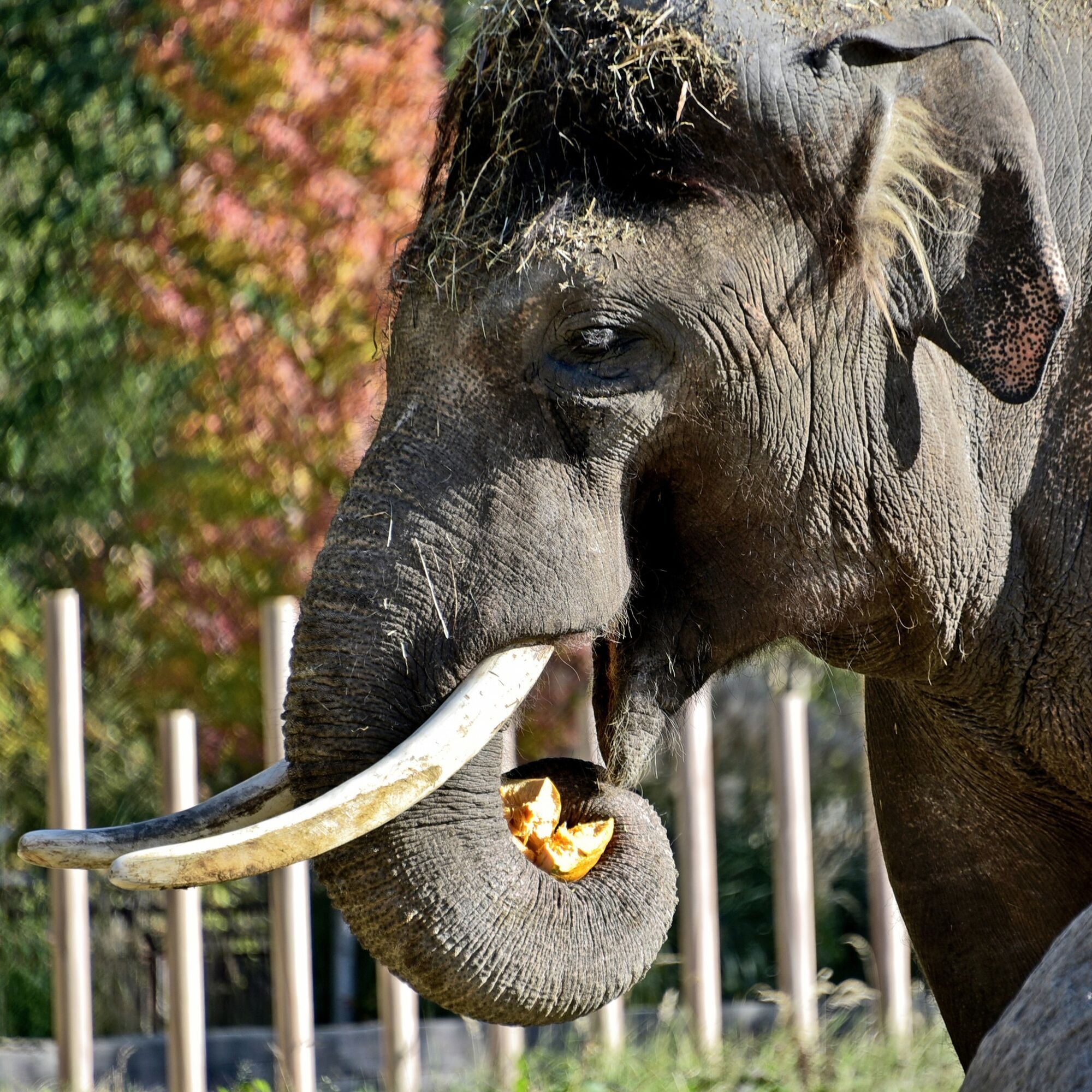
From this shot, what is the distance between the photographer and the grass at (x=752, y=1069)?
529 cm

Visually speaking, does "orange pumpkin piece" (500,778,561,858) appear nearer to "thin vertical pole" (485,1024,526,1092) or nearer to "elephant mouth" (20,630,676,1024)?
"elephant mouth" (20,630,676,1024)

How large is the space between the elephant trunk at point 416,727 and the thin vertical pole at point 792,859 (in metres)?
4.11

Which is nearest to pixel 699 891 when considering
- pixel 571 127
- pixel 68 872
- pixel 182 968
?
pixel 182 968

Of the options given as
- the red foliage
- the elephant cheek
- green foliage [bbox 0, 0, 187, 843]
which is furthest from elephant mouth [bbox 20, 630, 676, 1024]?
green foliage [bbox 0, 0, 187, 843]

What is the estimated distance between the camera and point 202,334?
6883 millimetres

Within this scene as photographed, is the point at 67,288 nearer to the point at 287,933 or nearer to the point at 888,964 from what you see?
the point at 287,933

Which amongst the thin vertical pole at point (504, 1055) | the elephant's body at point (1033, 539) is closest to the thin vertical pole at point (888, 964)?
the thin vertical pole at point (504, 1055)

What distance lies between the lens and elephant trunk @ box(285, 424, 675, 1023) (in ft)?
7.01

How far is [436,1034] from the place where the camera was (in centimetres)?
622

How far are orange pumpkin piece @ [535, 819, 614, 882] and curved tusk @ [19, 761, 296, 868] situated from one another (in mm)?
370

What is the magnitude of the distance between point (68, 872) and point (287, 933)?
0.68m

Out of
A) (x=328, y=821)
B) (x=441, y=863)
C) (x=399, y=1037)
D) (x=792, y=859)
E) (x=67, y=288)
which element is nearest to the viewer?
(x=328, y=821)

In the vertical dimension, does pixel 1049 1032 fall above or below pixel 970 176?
below

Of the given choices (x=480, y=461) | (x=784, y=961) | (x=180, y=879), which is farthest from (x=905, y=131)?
(x=784, y=961)
